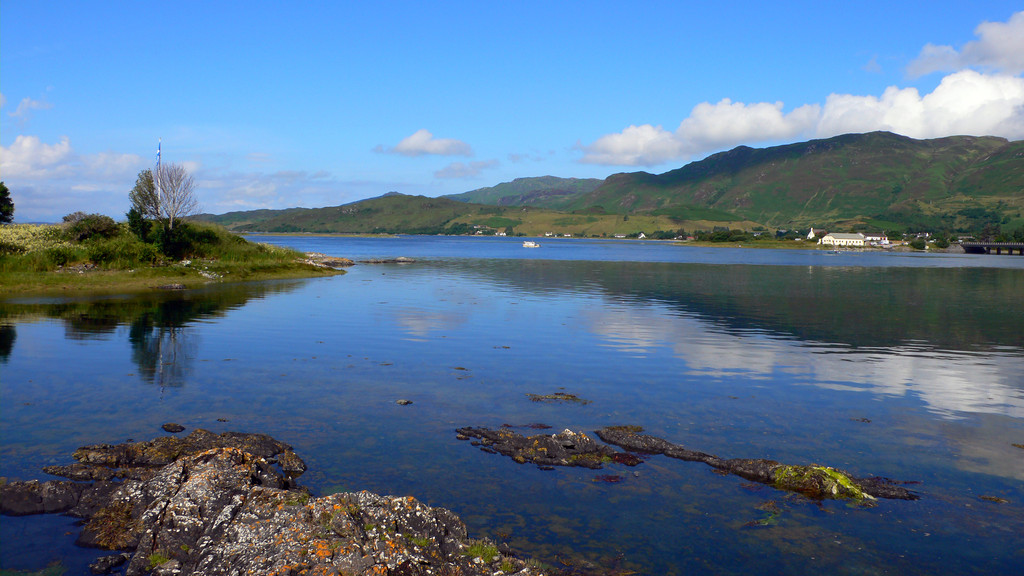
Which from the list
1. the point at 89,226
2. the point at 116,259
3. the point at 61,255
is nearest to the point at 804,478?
the point at 116,259

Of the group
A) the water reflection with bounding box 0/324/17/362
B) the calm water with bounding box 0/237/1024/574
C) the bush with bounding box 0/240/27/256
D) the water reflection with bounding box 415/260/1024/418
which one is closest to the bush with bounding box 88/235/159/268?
the bush with bounding box 0/240/27/256

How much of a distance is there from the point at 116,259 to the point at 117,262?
Result: 0.46 metres

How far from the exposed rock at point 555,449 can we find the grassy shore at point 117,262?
42.6 meters

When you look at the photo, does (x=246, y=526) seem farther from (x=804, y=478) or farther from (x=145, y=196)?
(x=145, y=196)

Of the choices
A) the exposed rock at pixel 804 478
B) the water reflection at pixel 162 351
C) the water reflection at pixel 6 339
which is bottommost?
the exposed rock at pixel 804 478

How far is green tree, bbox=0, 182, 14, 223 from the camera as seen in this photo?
59.9 m

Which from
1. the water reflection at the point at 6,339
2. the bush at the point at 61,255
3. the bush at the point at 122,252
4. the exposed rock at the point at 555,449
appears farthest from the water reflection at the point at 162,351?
the bush at the point at 122,252

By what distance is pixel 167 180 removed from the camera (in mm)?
58969

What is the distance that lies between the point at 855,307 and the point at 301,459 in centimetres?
4682

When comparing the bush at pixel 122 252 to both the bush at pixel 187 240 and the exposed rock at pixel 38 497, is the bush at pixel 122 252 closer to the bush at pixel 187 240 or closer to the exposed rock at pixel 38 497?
the bush at pixel 187 240

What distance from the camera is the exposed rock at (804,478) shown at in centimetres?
1301

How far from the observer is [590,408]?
19.3 metres

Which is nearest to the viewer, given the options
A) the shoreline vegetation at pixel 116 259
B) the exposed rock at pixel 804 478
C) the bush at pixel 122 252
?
the exposed rock at pixel 804 478

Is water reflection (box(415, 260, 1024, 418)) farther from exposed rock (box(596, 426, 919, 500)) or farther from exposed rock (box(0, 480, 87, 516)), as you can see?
exposed rock (box(0, 480, 87, 516))
